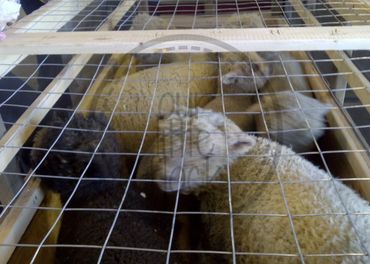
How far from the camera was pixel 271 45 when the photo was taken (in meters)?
0.80

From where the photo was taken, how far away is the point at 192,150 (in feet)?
3.04

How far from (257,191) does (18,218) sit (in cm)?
50

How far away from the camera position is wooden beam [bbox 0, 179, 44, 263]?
0.72 m

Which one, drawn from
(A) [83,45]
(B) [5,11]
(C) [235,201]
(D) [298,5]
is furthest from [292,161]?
(D) [298,5]

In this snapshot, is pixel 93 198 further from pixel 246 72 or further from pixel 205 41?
pixel 246 72

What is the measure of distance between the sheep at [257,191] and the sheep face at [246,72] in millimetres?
313

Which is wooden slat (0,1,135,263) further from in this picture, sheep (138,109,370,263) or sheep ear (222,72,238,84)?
sheep ear (222,72,238,84)

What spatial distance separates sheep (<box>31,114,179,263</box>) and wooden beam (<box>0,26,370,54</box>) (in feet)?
0.65

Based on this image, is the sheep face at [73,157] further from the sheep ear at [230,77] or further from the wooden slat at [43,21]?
the sheep ear at [230,77]

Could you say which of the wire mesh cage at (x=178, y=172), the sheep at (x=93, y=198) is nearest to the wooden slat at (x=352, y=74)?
the wire mesh cage at (x=178, y=172)

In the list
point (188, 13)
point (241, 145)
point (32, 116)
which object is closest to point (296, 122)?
point (241, 145)

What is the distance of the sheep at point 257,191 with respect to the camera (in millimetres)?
734

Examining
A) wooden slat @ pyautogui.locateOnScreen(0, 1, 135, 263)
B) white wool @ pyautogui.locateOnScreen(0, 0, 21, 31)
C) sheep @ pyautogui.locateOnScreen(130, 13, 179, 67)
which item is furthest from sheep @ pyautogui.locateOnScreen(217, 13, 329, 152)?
white wool @ pyautogui.locateOnScreen(0, 0, 21, 31)

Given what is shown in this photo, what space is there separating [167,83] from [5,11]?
539 mm
